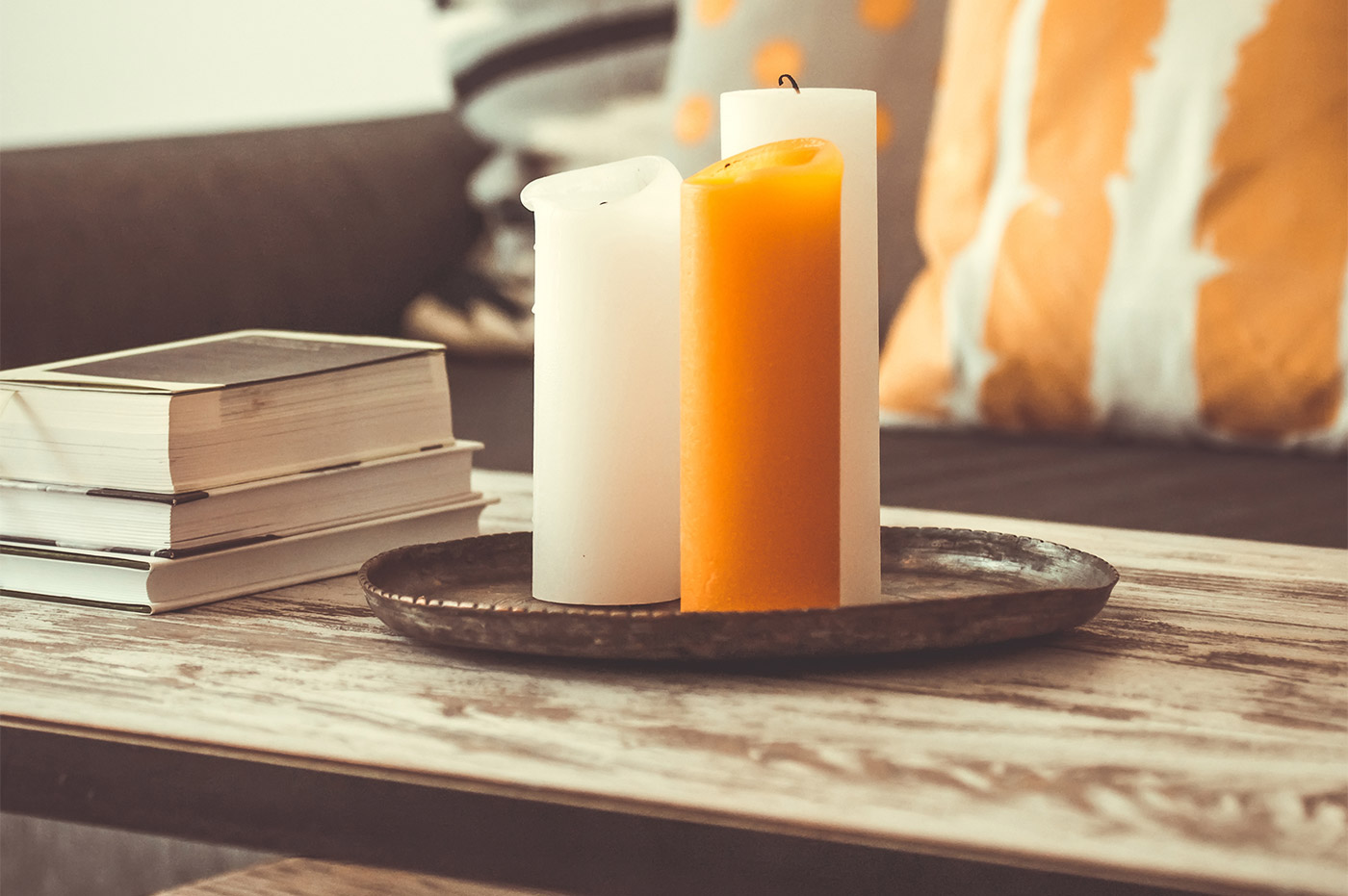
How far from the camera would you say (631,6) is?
73.2 inches

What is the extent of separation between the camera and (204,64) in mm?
2693

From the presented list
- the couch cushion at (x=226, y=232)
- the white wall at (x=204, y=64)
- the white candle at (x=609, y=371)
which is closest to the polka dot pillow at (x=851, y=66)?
the couch cushion at (x=226, y=232)

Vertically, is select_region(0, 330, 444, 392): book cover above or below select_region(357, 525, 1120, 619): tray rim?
above

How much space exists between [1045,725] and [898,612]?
71mm

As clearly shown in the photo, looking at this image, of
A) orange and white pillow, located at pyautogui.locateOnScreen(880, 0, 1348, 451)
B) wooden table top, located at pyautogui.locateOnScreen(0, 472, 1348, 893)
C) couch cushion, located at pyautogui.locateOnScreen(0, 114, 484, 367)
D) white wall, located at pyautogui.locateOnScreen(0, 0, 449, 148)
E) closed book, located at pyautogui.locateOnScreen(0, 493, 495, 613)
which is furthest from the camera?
white wall, located at pyautogui.locateOnScreen(0, 0, 449, 148)

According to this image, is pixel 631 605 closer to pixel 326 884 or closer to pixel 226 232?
pixel 326 884

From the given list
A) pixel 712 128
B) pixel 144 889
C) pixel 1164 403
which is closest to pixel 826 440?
pixel 1164 403

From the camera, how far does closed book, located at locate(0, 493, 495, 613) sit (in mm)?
655

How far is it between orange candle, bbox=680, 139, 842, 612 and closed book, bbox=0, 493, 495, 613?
24 cm

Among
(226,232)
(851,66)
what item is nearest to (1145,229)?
(851,66)

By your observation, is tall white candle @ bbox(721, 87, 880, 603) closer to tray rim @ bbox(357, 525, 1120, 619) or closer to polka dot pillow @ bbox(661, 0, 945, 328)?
tray rim @ bbox(357, 525, 1120, 619)

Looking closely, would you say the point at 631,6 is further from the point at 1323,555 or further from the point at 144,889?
the point at 1323,555

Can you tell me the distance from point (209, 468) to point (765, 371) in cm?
27

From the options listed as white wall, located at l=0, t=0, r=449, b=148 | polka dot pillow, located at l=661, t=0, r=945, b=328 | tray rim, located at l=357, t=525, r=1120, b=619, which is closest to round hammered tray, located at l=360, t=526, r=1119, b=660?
tray rim, located at l=357, t=525, r=1120, b=619
